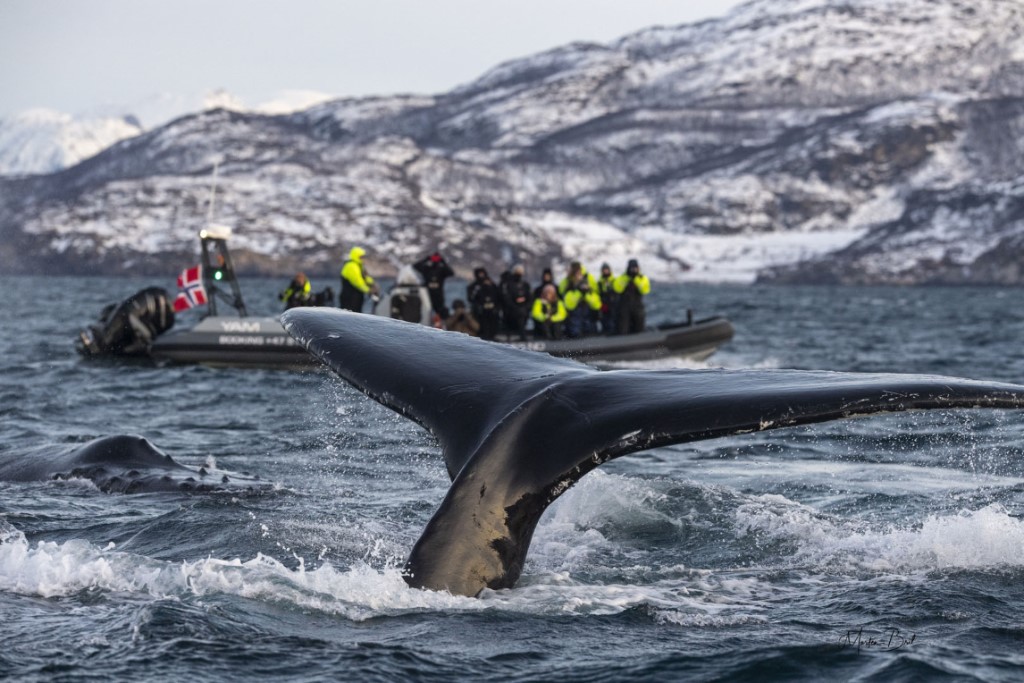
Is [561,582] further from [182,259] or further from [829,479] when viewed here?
[182,259]

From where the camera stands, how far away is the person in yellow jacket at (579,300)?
76.7 feet

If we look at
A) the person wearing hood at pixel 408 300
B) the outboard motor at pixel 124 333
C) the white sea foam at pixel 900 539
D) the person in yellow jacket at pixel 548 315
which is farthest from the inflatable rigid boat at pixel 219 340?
the white sea foam at pixel 900 539

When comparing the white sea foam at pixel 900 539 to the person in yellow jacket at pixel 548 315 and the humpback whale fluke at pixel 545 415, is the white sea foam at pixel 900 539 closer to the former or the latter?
the humpback whale fluke at pixel 545 415

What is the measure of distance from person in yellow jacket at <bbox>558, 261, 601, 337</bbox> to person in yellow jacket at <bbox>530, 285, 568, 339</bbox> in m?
0.28

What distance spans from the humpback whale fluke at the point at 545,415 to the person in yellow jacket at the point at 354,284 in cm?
1565

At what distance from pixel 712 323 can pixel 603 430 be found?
66.0ft

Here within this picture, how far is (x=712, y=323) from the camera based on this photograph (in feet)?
82.3

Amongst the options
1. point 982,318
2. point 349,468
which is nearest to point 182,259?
point 982,318

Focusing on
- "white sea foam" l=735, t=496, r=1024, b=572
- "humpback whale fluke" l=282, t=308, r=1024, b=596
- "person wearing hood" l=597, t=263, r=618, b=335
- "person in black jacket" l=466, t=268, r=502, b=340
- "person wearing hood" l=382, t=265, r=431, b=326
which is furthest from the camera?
"person wearing hood" l=597, t=263, r=618, b=335

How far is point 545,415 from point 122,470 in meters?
4.73

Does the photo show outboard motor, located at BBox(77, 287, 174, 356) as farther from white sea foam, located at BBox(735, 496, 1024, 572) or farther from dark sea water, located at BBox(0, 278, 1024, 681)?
white sea foam, located at BBox(735, 496, 1024, 572)

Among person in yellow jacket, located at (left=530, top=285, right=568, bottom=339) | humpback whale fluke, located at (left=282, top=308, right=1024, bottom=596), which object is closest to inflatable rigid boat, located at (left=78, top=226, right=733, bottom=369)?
person in yellow jacket, located at (left=530, top=285, right=568, bottom=339)

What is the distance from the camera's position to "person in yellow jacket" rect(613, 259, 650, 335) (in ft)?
77.0

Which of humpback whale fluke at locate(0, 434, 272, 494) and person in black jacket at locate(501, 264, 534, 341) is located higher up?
person in black jacket at locate(501, 264, 534, 341)
